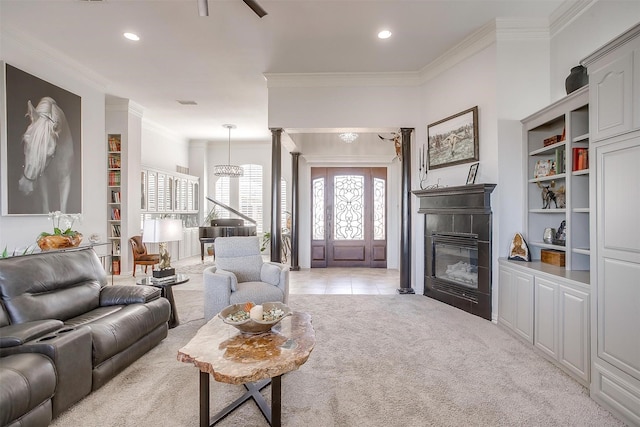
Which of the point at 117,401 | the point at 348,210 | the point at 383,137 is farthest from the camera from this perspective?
the point at 348,210

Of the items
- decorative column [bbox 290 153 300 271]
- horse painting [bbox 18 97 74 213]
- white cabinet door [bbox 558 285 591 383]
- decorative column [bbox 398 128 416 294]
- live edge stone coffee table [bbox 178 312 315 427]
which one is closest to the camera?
live edge stone coffee table [bbox 178 312 315 427]

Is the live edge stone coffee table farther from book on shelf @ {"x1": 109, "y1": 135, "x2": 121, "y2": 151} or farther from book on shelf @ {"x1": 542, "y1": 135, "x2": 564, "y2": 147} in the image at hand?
book on shelf @ {"x1": 109, "y1": 135, "x2": 121, "y2": 151}

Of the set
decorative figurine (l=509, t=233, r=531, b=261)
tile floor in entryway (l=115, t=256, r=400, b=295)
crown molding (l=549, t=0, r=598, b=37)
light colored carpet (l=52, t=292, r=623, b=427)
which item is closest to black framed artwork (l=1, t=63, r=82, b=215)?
tile floor in entryway (l=115, t=256, r=400, b=295)

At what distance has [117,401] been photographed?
2.21 metres

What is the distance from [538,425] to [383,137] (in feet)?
19.6

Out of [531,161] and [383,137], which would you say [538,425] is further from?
[383,137]

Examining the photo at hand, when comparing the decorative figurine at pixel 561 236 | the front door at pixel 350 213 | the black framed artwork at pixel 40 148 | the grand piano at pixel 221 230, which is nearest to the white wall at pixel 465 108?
A: the decorative figurine at pixel 561 236

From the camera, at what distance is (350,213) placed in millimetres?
7734

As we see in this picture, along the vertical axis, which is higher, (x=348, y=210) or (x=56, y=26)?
(x=56, y=26)

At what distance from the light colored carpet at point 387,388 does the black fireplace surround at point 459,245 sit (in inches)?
27.1

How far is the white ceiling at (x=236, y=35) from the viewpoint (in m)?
3.56

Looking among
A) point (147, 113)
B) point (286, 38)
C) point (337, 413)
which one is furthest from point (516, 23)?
point (147, 113)

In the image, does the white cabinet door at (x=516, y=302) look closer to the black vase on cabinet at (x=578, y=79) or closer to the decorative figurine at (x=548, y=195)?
the decorative figurine at (x=548, y=195)

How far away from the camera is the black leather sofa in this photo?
1783mm
